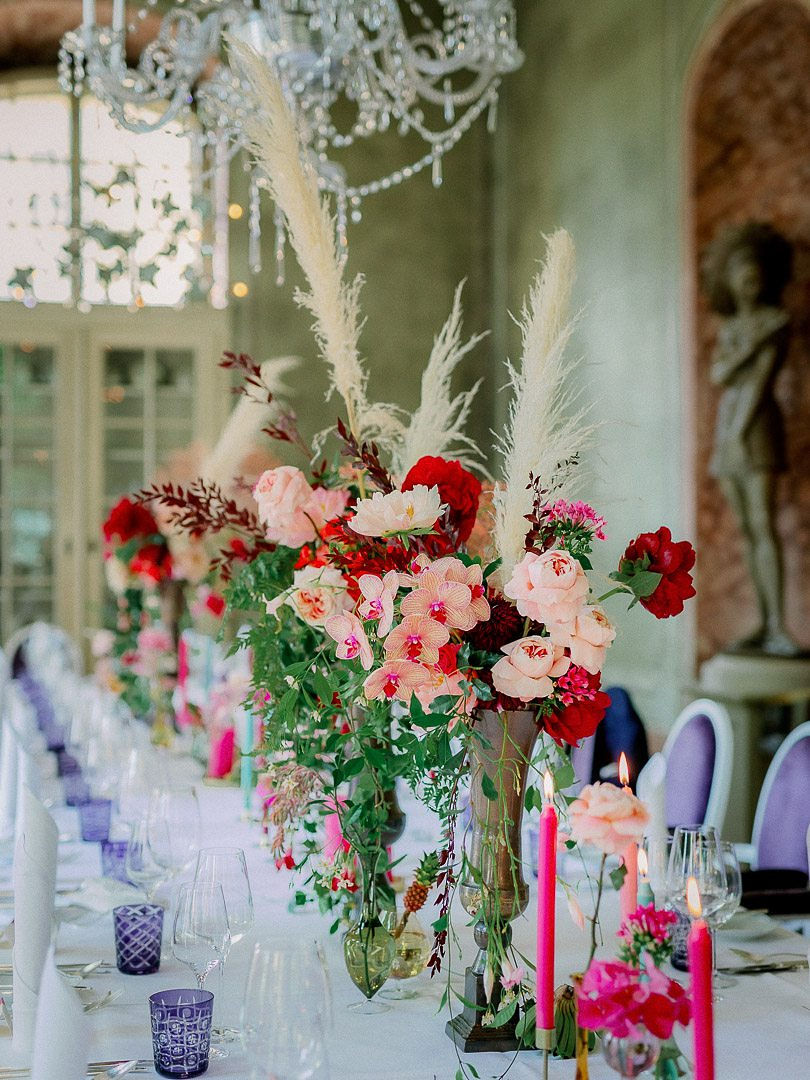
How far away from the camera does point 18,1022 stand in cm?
134

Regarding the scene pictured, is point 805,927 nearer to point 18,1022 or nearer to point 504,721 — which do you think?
point 504,721

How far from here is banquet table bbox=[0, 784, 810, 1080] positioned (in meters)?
1.32

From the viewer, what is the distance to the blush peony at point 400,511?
132 centimetres

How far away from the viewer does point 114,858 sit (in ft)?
6.73

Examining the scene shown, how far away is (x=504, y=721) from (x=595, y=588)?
0.17m

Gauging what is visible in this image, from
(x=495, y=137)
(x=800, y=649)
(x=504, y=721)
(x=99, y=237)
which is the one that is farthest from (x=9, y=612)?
(x=504, y=721)

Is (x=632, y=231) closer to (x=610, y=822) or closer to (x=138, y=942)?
(x=138, y=942)

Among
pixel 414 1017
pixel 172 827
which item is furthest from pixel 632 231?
pixel 414 1017

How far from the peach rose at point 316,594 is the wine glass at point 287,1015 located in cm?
57

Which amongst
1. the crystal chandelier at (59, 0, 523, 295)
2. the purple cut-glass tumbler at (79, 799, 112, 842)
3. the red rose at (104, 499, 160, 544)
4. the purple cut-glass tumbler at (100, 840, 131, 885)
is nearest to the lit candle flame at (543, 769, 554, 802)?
the purple cut-glass tumbler at (100, 840, 131, 885)

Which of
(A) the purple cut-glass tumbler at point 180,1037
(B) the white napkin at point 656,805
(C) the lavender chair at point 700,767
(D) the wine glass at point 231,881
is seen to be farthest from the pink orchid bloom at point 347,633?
(C) the lavender chair at point 700,767

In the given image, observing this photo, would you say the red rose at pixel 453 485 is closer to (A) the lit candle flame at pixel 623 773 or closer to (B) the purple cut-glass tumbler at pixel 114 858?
(A) the lit candle flame at pixel 623 773

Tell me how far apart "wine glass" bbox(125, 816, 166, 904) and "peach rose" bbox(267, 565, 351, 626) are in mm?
403

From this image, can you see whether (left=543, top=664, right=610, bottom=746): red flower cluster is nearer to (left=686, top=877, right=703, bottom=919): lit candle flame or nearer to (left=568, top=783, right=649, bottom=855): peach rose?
(left=568, top=783, right=649, bottom=855): peach rose
